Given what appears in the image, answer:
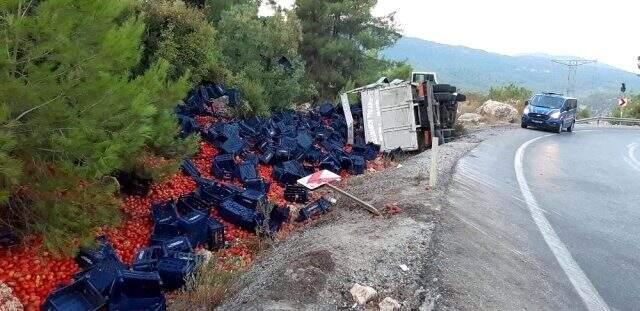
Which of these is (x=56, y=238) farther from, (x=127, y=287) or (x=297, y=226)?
(x=297, y=226)

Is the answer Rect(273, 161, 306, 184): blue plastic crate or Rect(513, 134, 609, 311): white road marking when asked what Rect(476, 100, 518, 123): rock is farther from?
Rect(513, 134, 609, 311): white road marking

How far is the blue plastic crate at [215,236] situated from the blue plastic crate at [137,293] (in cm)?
233

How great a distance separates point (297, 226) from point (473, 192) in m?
3.34

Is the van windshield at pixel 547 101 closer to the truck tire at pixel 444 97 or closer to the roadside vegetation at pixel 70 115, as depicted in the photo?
the truck tire at pixel 444 97

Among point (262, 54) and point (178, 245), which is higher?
point (262, 54)

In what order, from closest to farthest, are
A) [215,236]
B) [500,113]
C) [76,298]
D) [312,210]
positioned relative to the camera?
[76,298] → [215,236] → [312,210] → [500,113]

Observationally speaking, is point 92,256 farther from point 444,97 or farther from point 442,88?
point 442,88

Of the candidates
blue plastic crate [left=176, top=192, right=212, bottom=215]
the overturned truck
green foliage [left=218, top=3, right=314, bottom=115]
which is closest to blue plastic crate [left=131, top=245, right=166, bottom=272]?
blue plastic crate [left=176, top=192, right=212, bottom=215]

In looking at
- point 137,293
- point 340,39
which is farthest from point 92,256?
point 340,39

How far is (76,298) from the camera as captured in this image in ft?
19.1

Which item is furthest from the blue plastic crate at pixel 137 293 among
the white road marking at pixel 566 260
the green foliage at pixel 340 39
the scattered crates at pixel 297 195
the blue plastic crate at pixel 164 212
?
the green foliage at pixel 340 39

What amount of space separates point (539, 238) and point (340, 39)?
25638 millimetres

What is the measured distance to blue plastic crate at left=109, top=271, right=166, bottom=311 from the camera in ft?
19.0

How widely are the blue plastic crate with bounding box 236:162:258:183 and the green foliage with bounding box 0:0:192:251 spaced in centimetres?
493
